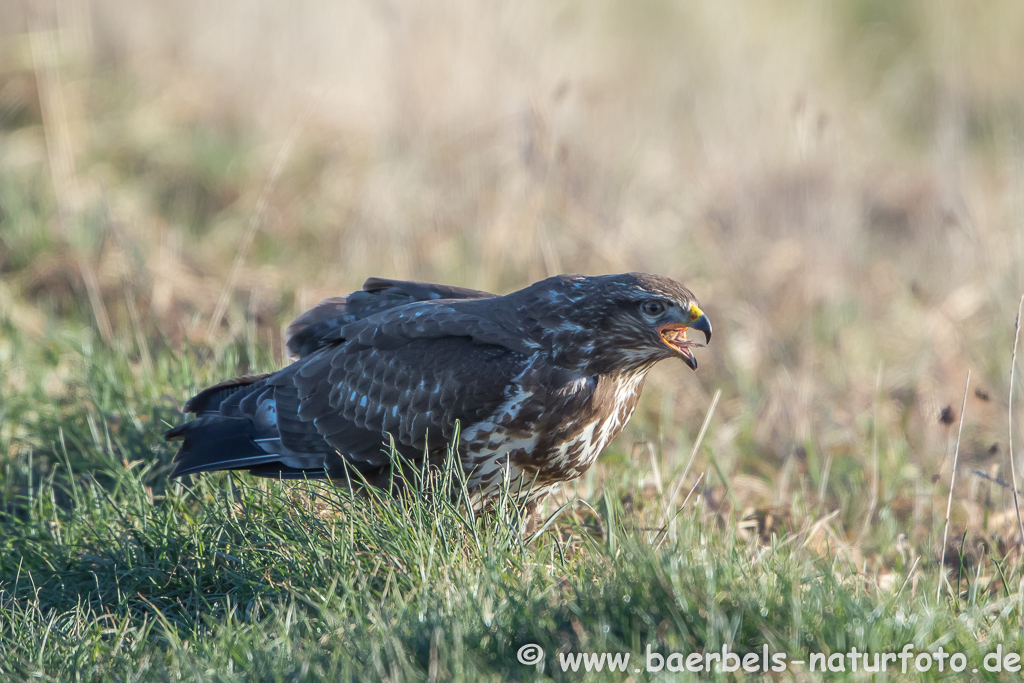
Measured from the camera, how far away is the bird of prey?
3115 millimetres

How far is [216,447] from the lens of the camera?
3424 mm

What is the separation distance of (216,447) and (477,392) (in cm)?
105

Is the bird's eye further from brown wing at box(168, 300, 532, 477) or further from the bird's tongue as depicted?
brown wing at box(168, 300, 532, 477)

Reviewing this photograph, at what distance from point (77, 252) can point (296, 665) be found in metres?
4.57

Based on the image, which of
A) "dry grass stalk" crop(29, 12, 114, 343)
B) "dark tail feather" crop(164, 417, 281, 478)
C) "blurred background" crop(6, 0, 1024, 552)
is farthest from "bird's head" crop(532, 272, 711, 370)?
"dry grass stalk" crop(29, 12, 114, 343)

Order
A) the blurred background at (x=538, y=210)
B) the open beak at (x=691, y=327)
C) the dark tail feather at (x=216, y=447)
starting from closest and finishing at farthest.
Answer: the open beak at (x=691, y=327)
the dark tail feather at (x=216, y=447)
the blurred background at (x=538, y=210)

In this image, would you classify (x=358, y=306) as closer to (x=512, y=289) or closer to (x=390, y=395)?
(x=390, y=395)

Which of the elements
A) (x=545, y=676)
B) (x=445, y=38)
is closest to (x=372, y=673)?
(x=545, y=676)

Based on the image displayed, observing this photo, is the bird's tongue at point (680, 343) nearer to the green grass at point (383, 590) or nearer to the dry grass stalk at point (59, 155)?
the green grass at point (383, 590)

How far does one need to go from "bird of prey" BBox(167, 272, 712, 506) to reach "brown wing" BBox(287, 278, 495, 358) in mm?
249

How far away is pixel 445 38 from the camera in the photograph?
6.62m

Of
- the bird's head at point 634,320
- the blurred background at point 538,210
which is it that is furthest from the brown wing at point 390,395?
the blurred background at point 538,210

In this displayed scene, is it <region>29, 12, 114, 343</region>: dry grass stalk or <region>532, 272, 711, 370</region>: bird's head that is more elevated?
<region>29, 12, 114, 343</region>: dry grass stalk

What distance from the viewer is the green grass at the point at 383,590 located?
2.33 m
